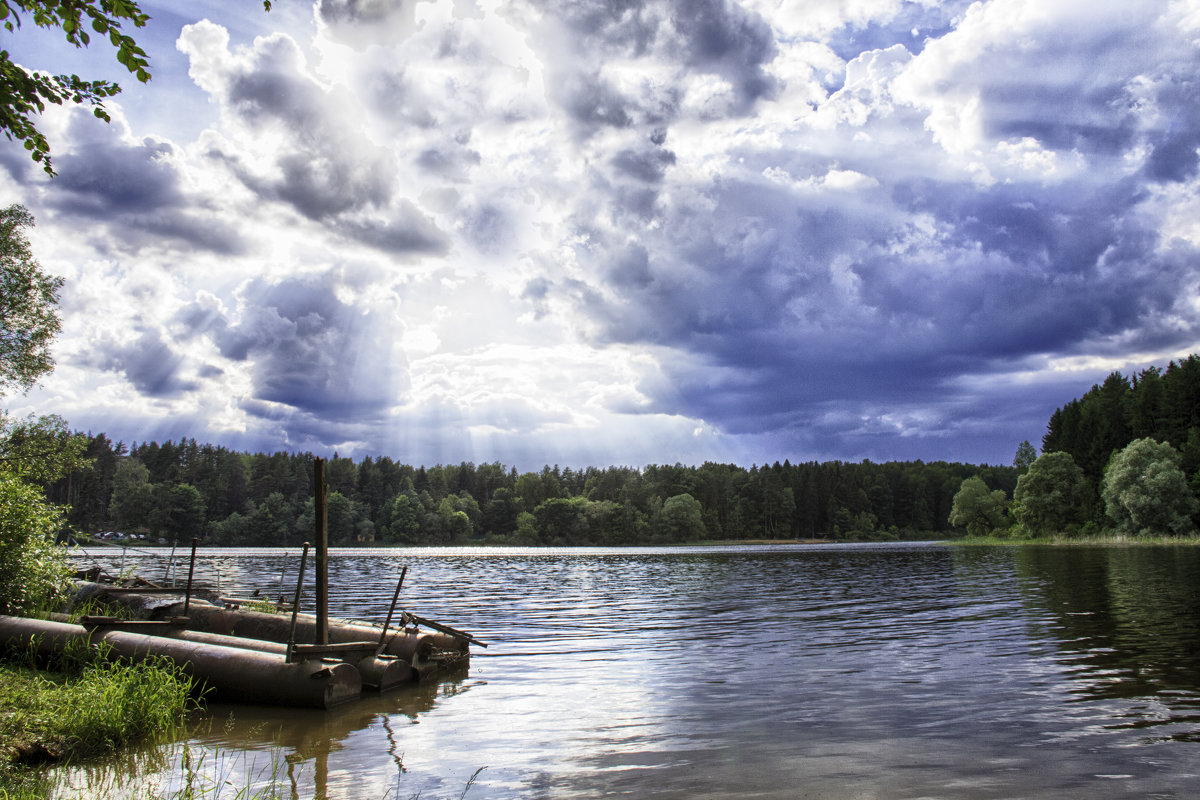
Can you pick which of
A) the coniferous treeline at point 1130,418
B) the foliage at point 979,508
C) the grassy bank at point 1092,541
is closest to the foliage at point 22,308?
the grassy bank at point 1092,541

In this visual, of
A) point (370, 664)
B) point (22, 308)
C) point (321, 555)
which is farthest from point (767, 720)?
point (22, 308)

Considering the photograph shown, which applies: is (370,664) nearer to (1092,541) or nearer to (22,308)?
(22,308)

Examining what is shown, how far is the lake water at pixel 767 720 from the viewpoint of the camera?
10062 mm

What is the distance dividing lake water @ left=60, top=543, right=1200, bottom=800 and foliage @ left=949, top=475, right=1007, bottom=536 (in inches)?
5301

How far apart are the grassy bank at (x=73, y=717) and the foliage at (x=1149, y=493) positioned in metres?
115

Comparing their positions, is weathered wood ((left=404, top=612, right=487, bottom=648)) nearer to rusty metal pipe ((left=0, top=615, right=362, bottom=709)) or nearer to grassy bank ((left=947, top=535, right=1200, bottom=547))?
rusty metal pipe ((left=0, top=615, right=362, bottom=709))

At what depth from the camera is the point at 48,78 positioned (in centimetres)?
769

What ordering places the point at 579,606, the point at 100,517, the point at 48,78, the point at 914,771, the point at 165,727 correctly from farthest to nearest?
1. the point at 100,517
2. the point at 579,606
3. the point at 165,727
4. the point at 914,771
5. the point at 48,78

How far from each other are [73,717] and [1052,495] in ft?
442

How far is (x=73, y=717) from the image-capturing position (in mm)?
11242

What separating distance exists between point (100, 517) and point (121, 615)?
209260 millimetres

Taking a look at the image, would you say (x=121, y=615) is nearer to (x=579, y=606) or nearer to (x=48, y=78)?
(x=48, y=78)

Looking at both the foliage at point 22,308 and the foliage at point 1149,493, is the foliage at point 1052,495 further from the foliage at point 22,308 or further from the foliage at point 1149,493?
the foliage at point 22,308

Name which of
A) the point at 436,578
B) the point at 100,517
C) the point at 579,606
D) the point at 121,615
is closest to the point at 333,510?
the point at 100,517
